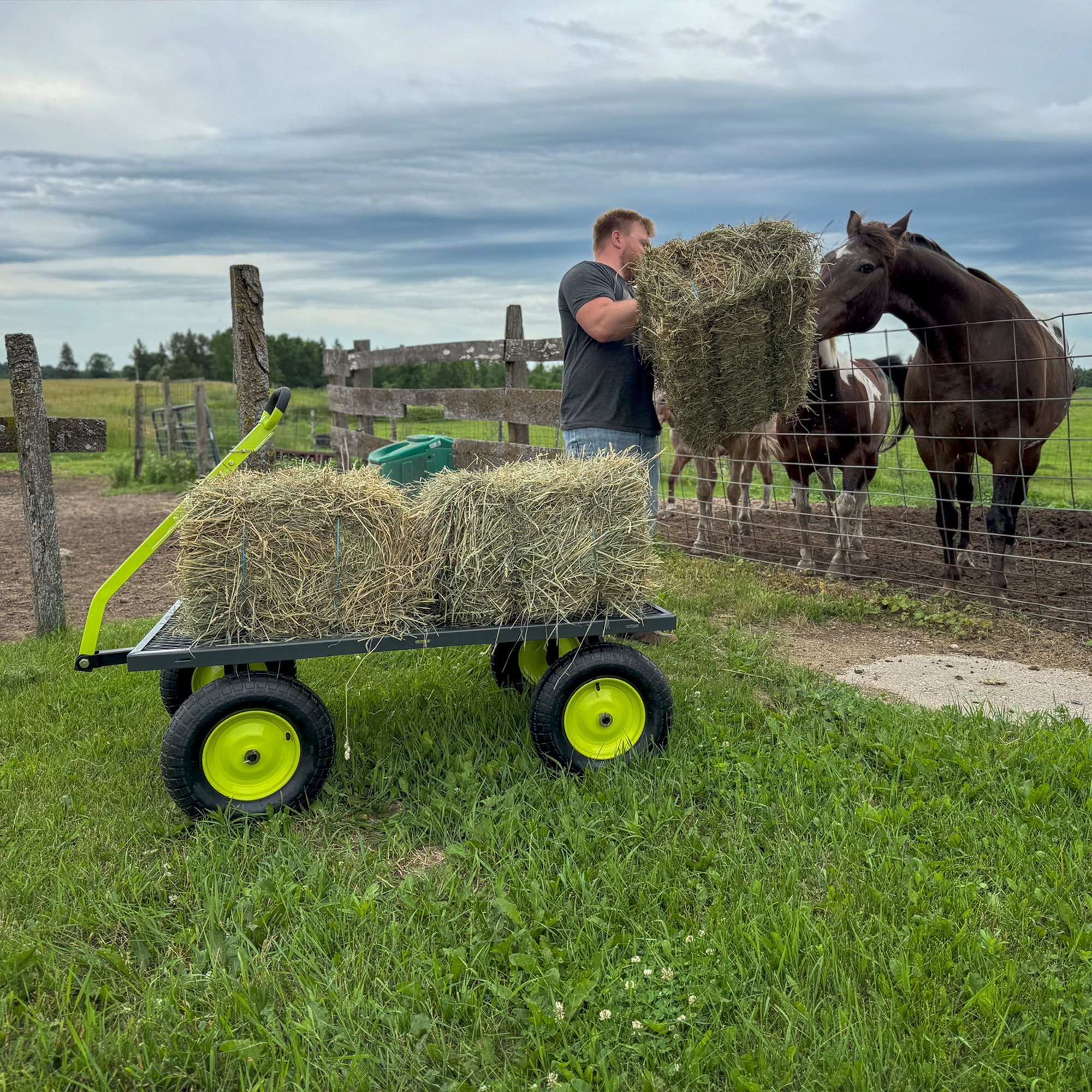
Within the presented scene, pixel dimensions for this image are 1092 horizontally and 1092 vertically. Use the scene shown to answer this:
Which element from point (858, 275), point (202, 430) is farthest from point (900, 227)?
point (202, 430)

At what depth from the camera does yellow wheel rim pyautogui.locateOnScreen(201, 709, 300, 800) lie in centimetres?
324

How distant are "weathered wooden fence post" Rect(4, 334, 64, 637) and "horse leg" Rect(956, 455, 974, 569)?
6.45 metres

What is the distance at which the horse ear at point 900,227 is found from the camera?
6438 millimetres

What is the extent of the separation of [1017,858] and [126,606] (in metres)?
6.30

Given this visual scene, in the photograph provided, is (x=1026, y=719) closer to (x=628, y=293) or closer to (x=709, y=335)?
(x=709, y=335)

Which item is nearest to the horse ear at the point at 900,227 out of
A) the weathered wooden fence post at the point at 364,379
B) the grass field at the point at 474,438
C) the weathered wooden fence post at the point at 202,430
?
the grass field at the point at 474,438

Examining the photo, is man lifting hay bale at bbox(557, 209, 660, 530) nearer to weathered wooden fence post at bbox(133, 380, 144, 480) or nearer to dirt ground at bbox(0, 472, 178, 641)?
dirt ground at bbox(0, 472, 178, 641)

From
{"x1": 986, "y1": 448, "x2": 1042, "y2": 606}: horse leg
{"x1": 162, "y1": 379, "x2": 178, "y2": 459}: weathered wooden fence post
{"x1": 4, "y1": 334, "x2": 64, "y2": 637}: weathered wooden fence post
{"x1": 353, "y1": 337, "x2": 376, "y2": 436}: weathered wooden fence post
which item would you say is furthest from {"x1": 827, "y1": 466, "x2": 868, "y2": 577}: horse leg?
{"x1": 162, "y1": 379, "x2": 178, "y2": 459}: weathered wooden fence post

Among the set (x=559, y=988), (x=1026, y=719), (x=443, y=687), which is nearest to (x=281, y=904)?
(x=559, y=988)

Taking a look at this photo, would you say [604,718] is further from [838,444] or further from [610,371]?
[838,444]

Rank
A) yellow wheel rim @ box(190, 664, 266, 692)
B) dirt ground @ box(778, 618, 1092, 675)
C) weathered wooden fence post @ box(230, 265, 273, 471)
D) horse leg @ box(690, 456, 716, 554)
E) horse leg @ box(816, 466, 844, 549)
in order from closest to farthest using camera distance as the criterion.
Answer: yellow wheel rim @ box(190, 664, 266, 692) < dirt ground @ box(778, 618, 1092, 675) < weathered wooden fence post @ box(230, 265, 273, 471) < horse leg @ box(816, 466, 844, 549) < horse leg @ box(690, 456, 716, 554)

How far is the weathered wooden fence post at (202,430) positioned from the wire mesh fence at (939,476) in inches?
321

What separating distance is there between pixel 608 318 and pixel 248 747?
2.55 m

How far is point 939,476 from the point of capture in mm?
7086
